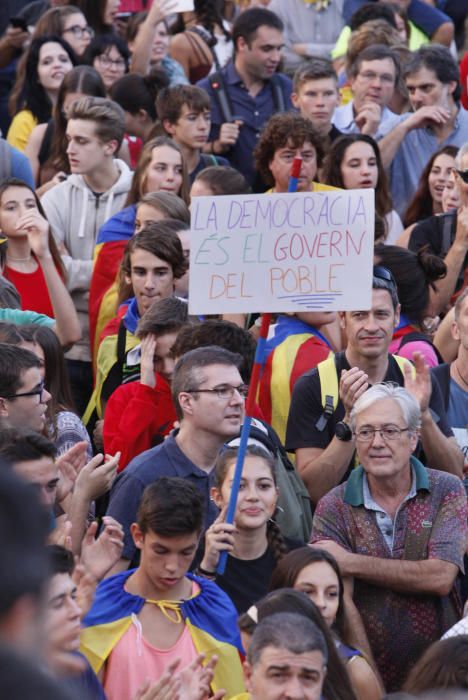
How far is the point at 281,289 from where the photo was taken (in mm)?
4914

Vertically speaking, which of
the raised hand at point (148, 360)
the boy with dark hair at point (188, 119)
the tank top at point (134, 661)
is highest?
the boy with dark hair at point (188, 119)

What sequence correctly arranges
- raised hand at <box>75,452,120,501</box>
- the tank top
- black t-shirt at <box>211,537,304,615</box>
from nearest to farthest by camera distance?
the tank top < raised hand at <box>75,452,120,501</box> < black t-shirt at <box>211,537,304,615</box>

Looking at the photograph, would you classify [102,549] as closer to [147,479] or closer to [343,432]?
[147,479]

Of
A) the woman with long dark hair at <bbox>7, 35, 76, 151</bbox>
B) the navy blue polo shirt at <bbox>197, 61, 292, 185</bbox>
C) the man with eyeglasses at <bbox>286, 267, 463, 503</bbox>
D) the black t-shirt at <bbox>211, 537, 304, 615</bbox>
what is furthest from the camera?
the woman with long dark hair at <bbox>7, 35, 76, 151</bbox>

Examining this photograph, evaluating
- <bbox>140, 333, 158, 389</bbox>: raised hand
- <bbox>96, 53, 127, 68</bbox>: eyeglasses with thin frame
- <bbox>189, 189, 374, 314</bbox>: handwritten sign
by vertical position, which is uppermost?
<bbox>96, 53, 127, 68</bbox>: eyeglasses with thin frame

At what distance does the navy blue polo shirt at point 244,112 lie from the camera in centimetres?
939

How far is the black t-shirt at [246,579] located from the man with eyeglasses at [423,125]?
466cm

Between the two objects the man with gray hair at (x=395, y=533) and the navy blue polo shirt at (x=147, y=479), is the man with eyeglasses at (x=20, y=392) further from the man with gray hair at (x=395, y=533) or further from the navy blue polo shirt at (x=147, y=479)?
the man with gray hair at (x=395, y=533)

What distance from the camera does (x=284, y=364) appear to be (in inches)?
239

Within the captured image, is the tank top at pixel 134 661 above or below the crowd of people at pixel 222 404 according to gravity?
below

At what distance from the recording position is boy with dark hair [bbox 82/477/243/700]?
406 centimetres

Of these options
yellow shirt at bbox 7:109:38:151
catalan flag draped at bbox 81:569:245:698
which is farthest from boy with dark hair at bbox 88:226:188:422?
yellow shirt at bbox 7:109:38:151

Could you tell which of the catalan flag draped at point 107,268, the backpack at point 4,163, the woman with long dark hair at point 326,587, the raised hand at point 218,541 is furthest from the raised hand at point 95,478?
the backpack at point 4,163

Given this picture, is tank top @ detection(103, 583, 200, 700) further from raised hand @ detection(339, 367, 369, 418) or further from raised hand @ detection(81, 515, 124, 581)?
raised hand @ detection(339, 367, 369, 418)
